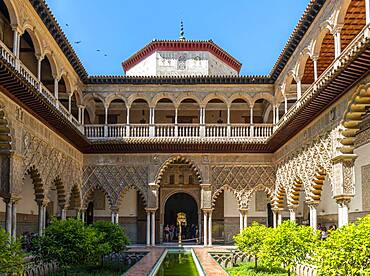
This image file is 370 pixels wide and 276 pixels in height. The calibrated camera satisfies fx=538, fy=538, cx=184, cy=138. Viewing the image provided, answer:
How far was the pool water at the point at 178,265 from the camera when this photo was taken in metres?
13.7

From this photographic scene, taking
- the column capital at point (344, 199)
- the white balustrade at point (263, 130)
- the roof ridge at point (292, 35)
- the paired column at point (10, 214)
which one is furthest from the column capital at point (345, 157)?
the white balustrade at point (263, 130)

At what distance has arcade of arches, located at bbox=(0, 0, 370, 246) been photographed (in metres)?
12.4

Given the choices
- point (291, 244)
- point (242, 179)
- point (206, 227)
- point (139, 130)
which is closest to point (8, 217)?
point (291, 244)

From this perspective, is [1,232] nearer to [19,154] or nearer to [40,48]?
[19,154]

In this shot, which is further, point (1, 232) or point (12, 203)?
point (12, 203)

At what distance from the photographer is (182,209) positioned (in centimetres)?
2520

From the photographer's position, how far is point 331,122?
12.8 meters

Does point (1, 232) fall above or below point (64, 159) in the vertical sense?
below

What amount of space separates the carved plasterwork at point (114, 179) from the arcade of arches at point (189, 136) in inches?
1.6

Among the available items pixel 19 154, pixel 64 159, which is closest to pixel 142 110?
pixel 64 159

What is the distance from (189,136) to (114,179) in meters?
3.37

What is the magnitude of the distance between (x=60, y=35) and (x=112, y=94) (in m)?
5.38

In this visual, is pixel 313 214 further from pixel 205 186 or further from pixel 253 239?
pixel 205 186

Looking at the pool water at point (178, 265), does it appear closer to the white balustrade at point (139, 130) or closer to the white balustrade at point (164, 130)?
the white balustrade at point (164, 130)
